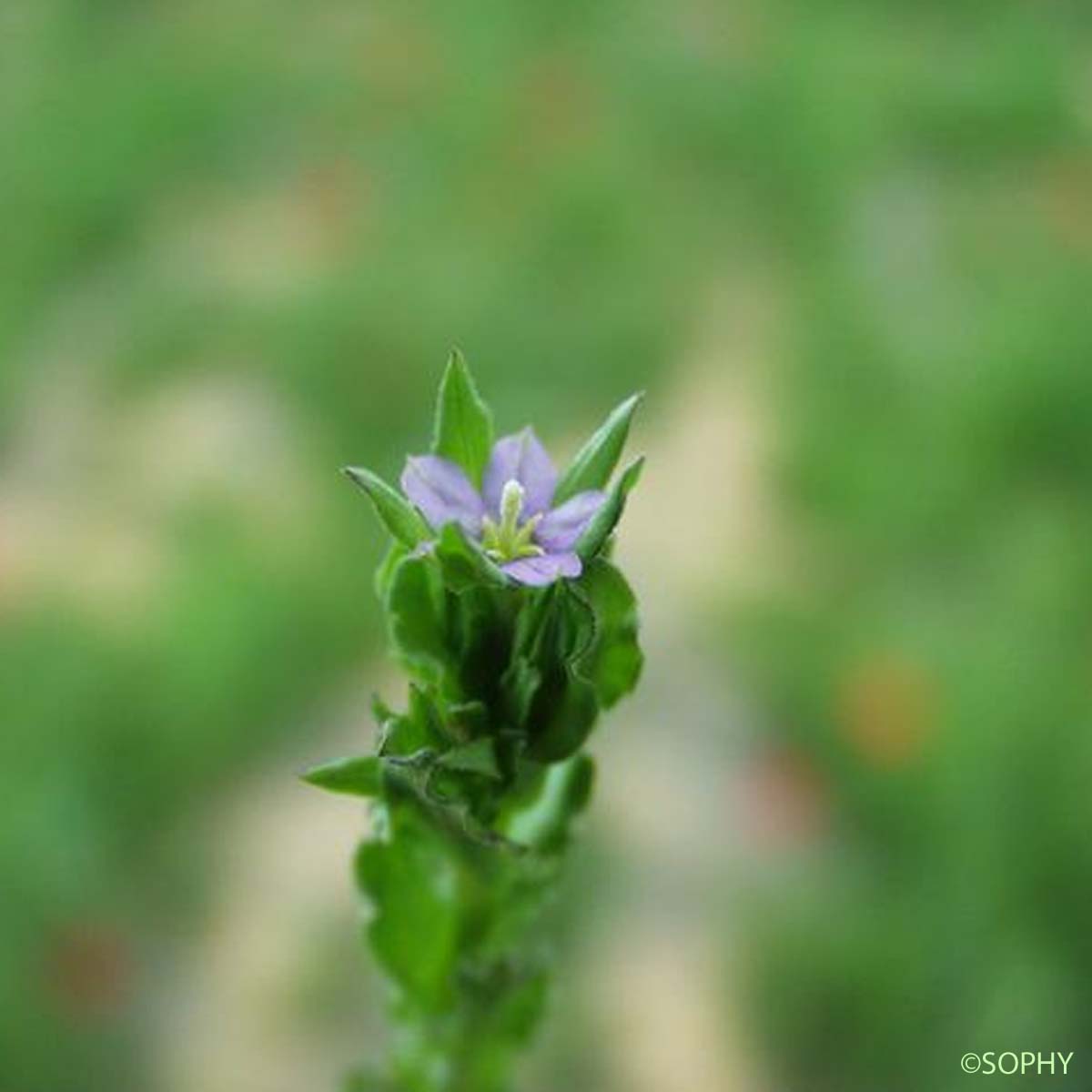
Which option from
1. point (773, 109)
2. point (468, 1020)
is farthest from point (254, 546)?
point (468, 1020)

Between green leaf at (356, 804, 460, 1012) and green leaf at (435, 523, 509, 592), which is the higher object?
green leaf at (435, 523, 509, 592)
